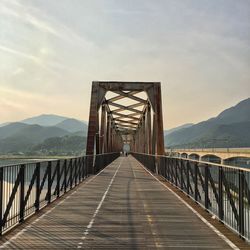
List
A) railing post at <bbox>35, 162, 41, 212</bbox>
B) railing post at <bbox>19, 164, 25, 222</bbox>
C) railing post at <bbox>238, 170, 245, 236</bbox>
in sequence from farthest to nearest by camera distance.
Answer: railing post at <bbox>35, 162, 41, 212</bbox> → railing post at <bbox>19, 164, 25, 222</bbox> → railing post at <bbox>238, 170, 245, 236</bbox>

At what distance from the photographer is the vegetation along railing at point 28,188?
295 inches

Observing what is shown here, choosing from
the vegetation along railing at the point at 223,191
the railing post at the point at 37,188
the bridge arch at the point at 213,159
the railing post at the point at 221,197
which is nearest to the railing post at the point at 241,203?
the vegetation along railing at the point at 223,191

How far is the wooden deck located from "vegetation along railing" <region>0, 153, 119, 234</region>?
34 centimetres

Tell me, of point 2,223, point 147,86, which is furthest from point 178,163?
point 147,86

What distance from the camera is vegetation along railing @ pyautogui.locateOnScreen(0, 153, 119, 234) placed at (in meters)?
7.50

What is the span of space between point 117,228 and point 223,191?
2.12 metres

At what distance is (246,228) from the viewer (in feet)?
22.4

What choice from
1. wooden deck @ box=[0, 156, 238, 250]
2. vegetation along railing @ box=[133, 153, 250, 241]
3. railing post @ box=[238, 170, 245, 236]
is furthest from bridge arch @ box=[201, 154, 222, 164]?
railing post @ box=[238, 170, 245, 236]

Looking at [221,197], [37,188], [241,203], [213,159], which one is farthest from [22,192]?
[213,159]

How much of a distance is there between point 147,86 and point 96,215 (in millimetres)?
23811

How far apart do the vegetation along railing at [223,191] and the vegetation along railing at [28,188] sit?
3.89 metres

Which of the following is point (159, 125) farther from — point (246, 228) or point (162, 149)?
point (246, 228)

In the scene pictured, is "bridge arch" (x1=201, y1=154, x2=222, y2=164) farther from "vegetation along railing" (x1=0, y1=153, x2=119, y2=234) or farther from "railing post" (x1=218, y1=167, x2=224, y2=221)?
"railing post" (x1=218, y1=167, x2=224, y2=221)

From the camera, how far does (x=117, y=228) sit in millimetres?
7797
